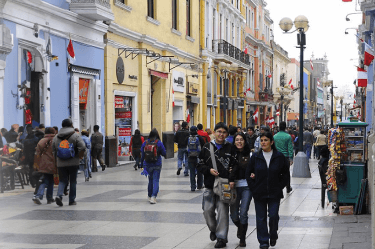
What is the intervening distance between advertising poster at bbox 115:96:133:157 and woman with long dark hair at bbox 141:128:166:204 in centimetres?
1196

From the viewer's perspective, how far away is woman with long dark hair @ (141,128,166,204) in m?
13.2

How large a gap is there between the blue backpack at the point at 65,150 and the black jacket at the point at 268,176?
17.6 feet

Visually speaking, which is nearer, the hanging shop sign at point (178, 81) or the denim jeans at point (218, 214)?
the denim jeans at point (218, 214)

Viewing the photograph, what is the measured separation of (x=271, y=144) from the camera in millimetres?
8375

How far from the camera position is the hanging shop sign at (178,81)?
32531 mm

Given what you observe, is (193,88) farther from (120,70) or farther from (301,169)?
(301,169)

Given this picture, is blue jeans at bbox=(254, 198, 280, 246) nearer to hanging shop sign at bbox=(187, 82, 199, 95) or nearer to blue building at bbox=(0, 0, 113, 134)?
blue building at bbox=(0, 0, 113, 134)

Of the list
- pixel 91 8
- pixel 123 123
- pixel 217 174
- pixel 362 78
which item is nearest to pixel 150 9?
pixel 123 123

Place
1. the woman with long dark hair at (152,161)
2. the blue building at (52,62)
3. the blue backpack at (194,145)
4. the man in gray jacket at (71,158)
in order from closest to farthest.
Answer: the man in gray jacket at (71,158) → the woman with long dark hair at (152,161) → the blue building at (52,62) → the blue backpack at (194,145)

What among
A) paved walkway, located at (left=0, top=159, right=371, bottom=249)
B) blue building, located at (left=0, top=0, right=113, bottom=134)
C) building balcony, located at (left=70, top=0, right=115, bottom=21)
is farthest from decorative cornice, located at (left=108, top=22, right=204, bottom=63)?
paved walkway, located at (left=0, top=159, right=371, bottom=249)

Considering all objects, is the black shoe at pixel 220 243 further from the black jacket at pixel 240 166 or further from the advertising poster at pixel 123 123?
the advertising poster at pixel 123 123

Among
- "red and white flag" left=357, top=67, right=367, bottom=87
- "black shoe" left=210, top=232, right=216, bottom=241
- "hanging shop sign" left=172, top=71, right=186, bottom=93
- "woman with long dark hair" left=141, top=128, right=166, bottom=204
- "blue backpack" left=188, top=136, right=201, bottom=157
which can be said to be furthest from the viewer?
"hanging shop sign" left=172, top=71, right=186, bottom=93

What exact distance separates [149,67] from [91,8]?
308 inches

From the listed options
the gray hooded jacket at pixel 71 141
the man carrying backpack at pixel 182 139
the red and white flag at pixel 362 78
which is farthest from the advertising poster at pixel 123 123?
the gray hooded jacket at pixel 71 141
